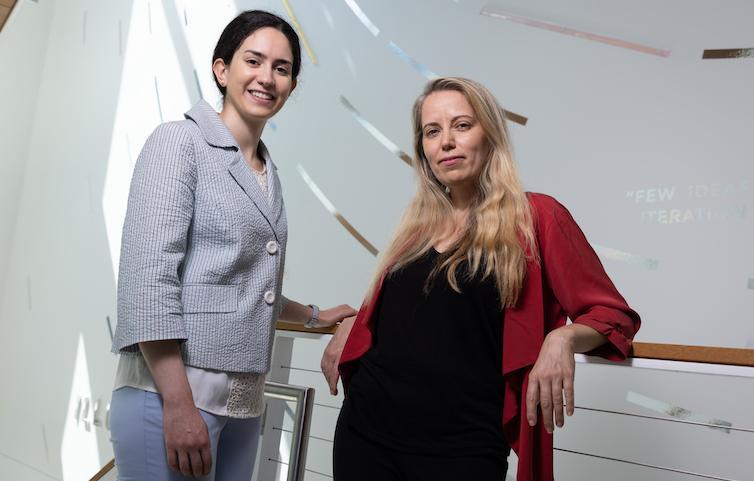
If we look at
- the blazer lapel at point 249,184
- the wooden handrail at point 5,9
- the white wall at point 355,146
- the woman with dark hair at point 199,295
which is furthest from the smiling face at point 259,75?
the wooden handrail at point 5,9

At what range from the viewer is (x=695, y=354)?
54.1 inches

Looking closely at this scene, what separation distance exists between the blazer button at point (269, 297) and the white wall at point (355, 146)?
5.05 feet

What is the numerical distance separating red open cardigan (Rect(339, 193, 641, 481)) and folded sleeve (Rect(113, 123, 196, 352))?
0.59m

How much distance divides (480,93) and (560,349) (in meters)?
0.60

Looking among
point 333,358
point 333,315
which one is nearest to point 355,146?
point 333,315

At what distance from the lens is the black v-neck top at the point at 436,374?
4.22ft

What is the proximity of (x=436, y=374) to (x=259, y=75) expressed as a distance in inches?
26.7

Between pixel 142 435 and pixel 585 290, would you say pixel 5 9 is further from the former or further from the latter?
pixel 585 290

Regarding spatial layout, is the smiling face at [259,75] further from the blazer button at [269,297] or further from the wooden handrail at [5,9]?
the wooden handrail at [5,9]

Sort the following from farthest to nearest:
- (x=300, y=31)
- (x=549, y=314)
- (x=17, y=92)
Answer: (x=17, y=92) < (x=300, y=31) < (x=549, y=314)

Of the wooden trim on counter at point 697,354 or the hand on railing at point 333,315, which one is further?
the hand on railing at point 333,315

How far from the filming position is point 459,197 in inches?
62.3

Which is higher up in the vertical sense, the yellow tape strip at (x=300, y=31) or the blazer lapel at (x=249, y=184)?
the yellow tape strip at (x=300, y=31)

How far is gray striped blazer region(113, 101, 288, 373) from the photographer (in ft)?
3.88
